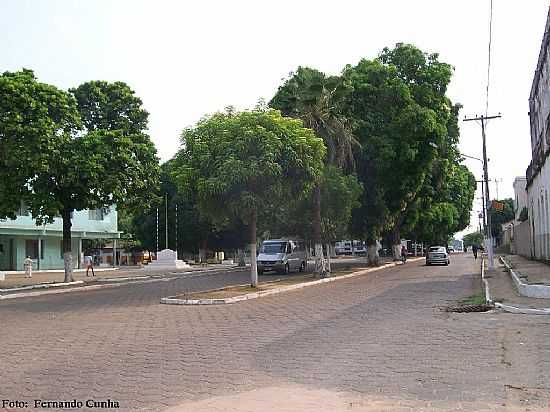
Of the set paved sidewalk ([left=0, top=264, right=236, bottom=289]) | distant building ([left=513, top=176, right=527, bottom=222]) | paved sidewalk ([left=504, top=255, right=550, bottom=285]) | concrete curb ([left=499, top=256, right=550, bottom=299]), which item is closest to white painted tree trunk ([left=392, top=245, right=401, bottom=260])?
distant building ([left=513, top=176, right=527, bottom=222])

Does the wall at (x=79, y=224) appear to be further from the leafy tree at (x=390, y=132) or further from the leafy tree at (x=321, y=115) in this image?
the leafy tree at (x=390, y=132)

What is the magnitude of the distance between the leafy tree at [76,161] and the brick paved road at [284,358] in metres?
10.9

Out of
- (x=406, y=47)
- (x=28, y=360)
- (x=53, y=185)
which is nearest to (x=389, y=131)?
(x=406, y=47)

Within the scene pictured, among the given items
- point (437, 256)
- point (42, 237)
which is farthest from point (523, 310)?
point (42, 237)

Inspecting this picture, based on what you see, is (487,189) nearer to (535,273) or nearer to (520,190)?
(535,273)

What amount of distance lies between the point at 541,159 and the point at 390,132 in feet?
28.1

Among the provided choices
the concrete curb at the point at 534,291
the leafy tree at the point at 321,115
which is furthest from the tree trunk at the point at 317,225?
the concrete curb at the point at 534,291

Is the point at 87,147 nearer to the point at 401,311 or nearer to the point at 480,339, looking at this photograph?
the point at 401,311

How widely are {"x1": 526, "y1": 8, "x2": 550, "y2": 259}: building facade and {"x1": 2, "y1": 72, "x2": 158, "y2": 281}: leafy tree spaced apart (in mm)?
19469

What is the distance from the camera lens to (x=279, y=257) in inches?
1501

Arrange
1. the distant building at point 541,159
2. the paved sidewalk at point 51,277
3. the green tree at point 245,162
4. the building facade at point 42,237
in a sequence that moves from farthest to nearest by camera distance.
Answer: the building facade at point 42,237
the paved sidewalk at point 51,277
the distant building at point 541,159
the green tree at point 245,162

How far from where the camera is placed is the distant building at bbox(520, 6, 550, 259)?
30.3 m

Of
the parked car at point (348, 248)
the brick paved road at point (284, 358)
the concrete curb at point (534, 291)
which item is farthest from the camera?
the parked car at point (348, 248)

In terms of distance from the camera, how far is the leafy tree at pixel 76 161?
26.2 meters
